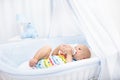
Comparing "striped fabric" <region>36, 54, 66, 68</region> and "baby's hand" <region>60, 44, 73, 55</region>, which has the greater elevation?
"baby's hand" <region>60, 44, 73, 55</region>

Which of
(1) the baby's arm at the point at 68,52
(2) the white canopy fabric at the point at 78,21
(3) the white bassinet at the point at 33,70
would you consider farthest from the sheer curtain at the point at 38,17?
(1) the baby's arm at the point at 68,52

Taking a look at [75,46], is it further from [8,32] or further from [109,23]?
[8,32]

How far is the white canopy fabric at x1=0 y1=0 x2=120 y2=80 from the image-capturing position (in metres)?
1.46

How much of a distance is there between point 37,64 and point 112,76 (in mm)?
529

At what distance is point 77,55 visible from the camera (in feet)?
5.33

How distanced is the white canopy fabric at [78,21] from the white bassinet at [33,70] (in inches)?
3.6

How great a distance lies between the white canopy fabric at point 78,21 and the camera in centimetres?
146

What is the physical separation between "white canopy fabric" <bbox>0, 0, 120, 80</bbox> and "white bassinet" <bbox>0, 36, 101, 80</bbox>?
0.09 metres

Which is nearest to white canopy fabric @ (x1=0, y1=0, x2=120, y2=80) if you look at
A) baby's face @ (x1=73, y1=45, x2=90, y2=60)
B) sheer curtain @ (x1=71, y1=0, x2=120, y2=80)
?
sheer curtain @ (x1=71, y1=0, x2=120, y2=80)

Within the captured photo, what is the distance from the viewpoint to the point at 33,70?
1.32 m

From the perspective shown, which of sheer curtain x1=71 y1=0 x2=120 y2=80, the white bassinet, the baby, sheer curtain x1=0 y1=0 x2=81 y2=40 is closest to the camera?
the white bassinet

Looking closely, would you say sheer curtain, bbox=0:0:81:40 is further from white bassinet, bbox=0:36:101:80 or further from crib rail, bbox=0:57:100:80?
crib rail, bbox=0:57:100:80

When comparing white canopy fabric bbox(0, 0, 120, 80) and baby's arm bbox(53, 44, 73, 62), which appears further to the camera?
baby's arm bbox(53, 44, 73, 62)

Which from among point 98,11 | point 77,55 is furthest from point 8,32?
point 98,11
